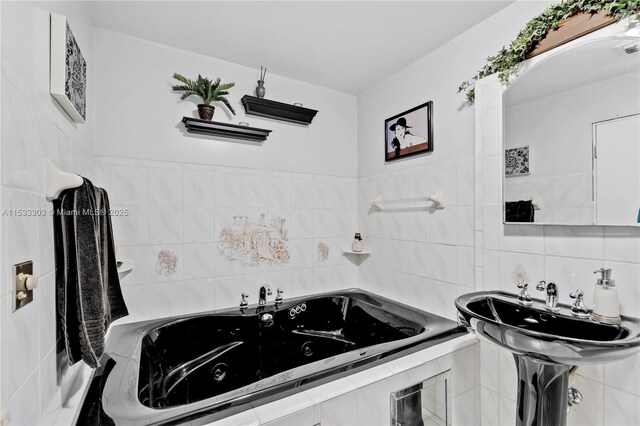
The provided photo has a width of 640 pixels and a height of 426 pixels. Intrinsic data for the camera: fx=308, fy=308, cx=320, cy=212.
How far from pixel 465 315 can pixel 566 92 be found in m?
1.09

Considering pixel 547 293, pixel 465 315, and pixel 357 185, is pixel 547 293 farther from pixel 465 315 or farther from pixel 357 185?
pixel 357 185

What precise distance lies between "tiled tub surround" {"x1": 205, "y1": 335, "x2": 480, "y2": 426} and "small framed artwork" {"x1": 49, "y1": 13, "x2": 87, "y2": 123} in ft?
3.84

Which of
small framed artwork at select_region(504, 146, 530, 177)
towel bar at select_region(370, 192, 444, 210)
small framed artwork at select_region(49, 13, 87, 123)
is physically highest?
small framed artwork at select_region(49, 13, 87, 123)

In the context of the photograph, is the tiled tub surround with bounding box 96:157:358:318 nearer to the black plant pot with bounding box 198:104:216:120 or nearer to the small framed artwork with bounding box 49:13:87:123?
the black plant pot with bounding box 198:104:216:120

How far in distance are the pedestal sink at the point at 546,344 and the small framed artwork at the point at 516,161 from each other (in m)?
0.63

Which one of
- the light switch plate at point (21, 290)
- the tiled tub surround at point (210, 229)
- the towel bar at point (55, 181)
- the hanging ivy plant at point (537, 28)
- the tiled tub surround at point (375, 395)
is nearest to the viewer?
the light switch plate at point (21, 290)

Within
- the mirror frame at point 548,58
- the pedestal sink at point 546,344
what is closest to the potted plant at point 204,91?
the mirror frame at point 548,58

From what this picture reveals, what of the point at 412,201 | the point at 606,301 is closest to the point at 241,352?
the point at 412,201

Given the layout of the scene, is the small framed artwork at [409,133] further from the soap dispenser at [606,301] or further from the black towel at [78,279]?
the black towel at [78,279]

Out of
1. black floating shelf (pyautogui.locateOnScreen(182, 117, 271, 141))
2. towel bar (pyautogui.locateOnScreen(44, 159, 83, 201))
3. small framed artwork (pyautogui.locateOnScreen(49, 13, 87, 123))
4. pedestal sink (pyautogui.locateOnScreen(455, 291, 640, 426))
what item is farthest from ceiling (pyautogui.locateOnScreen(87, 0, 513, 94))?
pedestal sink (pyautogui.locateOnScreen(455, 291, 640, 426))

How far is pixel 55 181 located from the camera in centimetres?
91

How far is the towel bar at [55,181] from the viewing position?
0.90 m

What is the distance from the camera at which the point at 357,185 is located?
269cm

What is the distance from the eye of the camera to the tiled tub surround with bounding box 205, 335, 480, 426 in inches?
41.5
